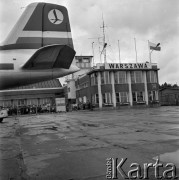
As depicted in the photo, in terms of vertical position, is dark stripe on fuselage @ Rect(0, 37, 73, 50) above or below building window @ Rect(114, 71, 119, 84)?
below

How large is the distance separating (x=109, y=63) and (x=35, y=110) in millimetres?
16719

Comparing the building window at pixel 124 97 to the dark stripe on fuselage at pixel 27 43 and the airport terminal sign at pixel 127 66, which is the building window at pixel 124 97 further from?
the dark stripe on fuselage at pixel 27 43

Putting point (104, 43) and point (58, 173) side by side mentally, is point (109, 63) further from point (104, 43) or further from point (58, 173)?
point (58, 173)

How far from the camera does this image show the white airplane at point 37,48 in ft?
27.4

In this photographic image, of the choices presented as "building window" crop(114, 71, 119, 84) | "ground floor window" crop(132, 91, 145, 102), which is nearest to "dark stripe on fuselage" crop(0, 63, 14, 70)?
"building window" crop(114, 71, 119, 84)

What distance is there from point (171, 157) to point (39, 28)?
22.0 ft

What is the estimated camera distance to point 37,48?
945cm

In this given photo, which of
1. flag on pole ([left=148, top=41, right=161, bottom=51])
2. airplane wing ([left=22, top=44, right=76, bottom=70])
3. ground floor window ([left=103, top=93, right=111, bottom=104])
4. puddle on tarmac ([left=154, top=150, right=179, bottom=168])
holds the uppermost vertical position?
flag on pole ([left=148, top=41, right=161, bottom=51])

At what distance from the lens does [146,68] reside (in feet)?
158

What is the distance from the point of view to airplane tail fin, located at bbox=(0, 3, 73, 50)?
9328 millimetres

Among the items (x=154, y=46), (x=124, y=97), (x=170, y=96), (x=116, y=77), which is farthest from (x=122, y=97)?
(x=170, y=96)

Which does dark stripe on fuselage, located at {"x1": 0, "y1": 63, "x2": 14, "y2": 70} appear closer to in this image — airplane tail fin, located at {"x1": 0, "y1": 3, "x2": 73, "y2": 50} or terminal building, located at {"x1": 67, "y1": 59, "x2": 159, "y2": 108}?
airplane tail fin, located at {"x1": 0, "y1": 3, "x2": 73, "y2": 50}

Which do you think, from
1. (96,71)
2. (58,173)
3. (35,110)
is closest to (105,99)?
(96,71)

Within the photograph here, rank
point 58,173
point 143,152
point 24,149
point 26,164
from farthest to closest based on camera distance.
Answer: point 24,149, point 143,152, point 26,164, point 58,173
